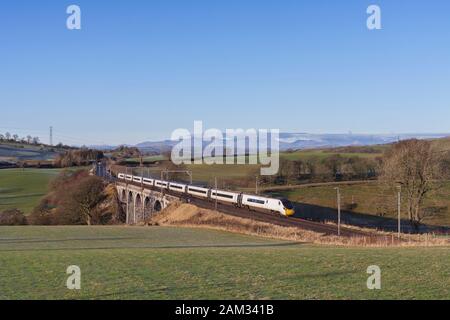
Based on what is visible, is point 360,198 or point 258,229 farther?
point 360,198

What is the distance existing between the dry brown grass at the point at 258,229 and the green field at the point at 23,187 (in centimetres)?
4303

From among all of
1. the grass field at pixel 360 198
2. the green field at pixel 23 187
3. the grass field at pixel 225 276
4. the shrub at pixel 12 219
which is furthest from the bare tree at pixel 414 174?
the green field at pixel 23 187

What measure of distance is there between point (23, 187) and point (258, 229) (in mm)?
92331

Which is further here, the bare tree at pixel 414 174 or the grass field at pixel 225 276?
the bare tree at pixel 414 174

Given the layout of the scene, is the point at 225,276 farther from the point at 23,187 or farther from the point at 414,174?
the point at 23,187

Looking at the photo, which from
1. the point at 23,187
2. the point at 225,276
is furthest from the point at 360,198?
the point at 225,276

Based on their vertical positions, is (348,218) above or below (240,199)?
below

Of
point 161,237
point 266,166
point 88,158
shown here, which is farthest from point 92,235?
point 88,158

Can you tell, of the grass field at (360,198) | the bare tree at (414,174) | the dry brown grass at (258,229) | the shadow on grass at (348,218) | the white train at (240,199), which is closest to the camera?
the dry brown grass at (258,229)

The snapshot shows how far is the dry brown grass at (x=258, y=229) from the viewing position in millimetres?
33000

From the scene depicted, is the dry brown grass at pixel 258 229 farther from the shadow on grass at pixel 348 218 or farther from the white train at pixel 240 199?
the shadow on grass at pixel 348 218

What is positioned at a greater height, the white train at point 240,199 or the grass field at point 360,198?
the white train at point 240,199

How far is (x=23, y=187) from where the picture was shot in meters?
121

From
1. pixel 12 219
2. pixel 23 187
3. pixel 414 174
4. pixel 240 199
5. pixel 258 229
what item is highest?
pixel 414 174
